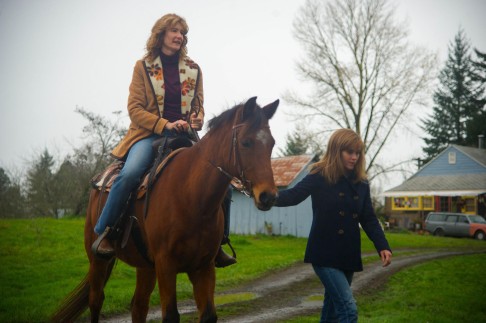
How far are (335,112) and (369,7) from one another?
26.1ft

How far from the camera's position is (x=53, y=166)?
37938 mm

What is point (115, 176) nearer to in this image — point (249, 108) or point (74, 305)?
point (74, 305)

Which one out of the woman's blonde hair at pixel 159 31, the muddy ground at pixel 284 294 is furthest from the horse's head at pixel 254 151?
the muddy ground at pixel 284 294

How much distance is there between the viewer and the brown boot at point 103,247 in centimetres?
462

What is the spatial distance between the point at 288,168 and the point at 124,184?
25.5m

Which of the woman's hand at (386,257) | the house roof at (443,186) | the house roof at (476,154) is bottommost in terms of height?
the woman's hand at (386,257)

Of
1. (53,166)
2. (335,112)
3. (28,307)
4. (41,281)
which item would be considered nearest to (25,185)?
(53,166)

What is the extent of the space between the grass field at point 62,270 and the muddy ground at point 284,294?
0.61 metres

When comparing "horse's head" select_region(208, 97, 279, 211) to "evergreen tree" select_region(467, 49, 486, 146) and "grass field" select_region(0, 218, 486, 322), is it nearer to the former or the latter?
"grass field" select_region(0, 218, 486, 322)

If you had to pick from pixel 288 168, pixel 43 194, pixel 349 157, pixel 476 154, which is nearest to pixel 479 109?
pixel 476 154

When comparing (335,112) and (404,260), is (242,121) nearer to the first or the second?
(404,260)

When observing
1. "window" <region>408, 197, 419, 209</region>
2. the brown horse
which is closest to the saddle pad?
the brown horse

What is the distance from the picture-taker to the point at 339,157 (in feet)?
15.3

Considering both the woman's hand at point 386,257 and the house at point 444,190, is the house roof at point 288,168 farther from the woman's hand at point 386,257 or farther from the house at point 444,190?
the woman's hand at point 386,257
